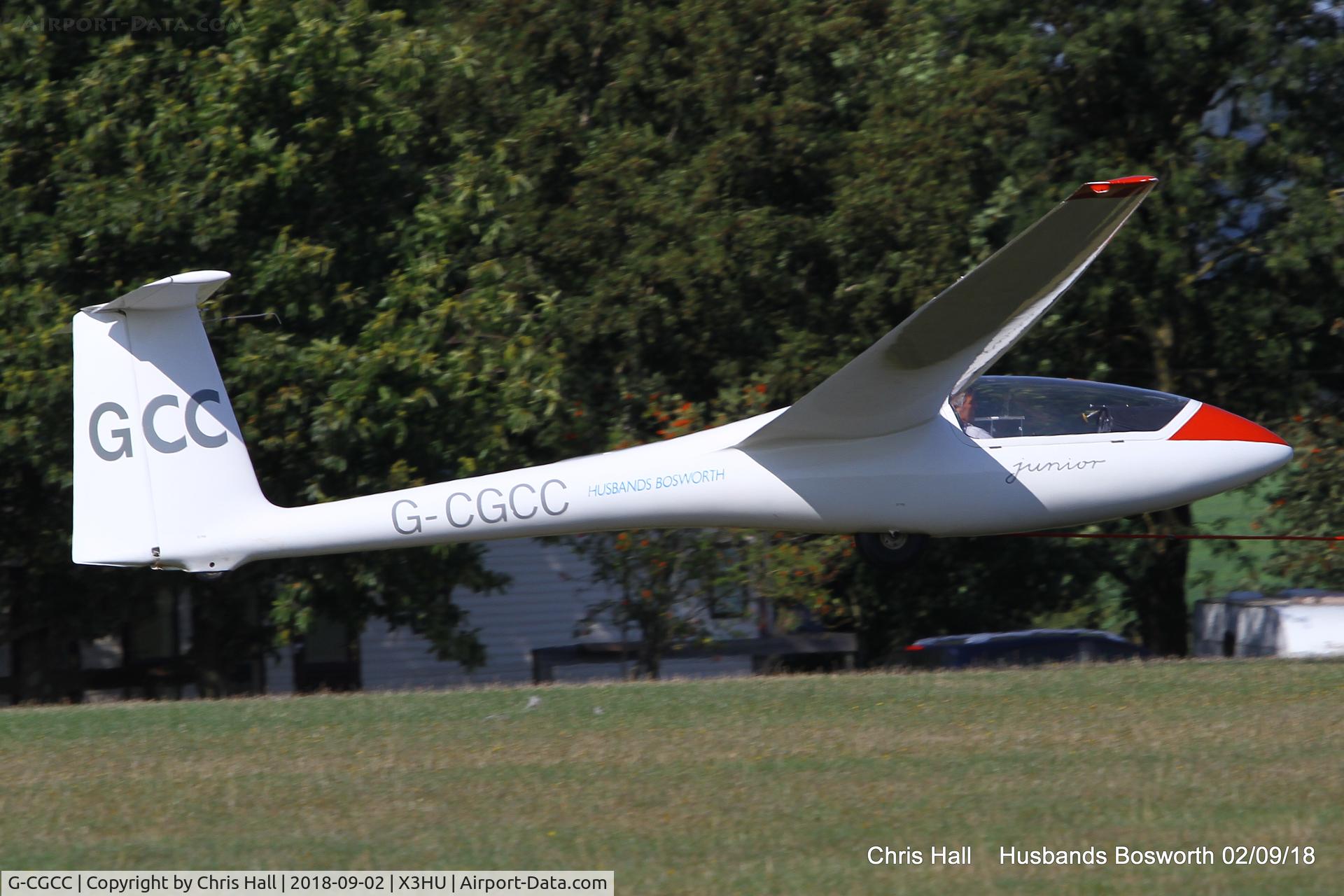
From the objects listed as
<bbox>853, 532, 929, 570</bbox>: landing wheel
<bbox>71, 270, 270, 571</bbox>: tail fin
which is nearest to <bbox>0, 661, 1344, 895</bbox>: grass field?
<bbox>853, 532, 929, 570</bbox>: landing wheel

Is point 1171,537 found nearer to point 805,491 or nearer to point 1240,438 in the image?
point 1240,438

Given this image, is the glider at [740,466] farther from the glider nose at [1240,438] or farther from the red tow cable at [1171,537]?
the red tow cable at [1171,537]

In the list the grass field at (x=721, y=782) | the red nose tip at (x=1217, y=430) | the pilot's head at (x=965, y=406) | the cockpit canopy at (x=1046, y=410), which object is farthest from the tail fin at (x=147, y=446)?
the red nose tip at (x=1217, y=430)

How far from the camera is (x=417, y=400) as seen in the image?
606 inches

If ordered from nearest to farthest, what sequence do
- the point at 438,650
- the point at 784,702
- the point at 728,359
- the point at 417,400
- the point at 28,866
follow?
1. the point at 28,866
2. the point at 784,702
3. the point at 417,400
4. the point at 438,650
5. the point at 728,359

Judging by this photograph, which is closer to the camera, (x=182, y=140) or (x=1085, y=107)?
(x=182, y=140)

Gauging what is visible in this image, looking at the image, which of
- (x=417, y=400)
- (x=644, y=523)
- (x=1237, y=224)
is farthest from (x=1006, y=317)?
(x=1237, y=224)

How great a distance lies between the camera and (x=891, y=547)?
12430 millimetres

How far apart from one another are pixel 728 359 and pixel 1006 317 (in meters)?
9.61

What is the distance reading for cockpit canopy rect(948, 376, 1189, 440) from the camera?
39.1ft

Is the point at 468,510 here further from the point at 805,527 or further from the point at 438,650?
the point at 438,650

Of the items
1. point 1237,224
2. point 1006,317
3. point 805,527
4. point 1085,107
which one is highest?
point 1085,107

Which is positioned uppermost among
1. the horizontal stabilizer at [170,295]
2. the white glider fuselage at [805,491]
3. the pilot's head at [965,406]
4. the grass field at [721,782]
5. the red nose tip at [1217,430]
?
the horizontal stabilizer at [170,295]

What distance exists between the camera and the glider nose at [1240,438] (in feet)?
39.5
